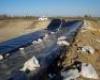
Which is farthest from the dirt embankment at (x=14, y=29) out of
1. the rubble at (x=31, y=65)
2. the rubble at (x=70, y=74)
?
the rubble at (x=70, y=74)

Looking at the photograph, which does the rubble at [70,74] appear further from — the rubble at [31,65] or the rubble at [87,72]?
the rubble at [31,65]

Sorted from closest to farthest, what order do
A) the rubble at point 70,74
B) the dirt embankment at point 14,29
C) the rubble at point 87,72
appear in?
the rubble at point 70,74
the rubble at point 87,72
the dirt embankment at point 14,29

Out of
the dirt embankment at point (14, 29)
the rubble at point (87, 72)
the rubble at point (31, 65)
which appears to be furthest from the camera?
the dirt embankment at point (14, 29)

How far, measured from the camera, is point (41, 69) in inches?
521

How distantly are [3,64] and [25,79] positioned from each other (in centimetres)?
376

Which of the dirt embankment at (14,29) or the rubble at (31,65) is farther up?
the rubble at (31,65)

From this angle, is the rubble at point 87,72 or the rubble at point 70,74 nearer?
the rubble at point 70,74

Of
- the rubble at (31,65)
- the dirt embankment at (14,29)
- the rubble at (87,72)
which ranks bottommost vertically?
the dirt embankment at (14,29)

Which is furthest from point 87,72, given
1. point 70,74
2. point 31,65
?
point 31,65

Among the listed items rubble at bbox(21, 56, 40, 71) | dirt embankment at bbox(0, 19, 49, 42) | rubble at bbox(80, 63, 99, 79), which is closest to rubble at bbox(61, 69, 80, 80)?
rubble at bbox(80, 63, 99, 79)

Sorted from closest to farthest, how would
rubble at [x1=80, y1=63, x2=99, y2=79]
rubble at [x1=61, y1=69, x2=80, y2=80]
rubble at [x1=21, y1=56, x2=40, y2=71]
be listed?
rubble at [x1=61, y1=69, x2=80, y2=80]
rubble at [x1=80, y1=63, x2=99, y2=79]
rubble at [x1=21, y1=56, x2=40, y2=71]

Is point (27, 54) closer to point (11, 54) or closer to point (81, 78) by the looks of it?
point (11, 54)

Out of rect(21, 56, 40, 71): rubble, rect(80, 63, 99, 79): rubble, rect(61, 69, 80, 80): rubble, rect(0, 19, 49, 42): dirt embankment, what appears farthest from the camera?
rect(0, 19, 49, 42): dirt embankment

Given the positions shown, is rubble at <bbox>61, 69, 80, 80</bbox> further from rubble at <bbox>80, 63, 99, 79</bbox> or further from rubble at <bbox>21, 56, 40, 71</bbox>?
rubble at <bbox>21, 56, 40, 71</bbox>
